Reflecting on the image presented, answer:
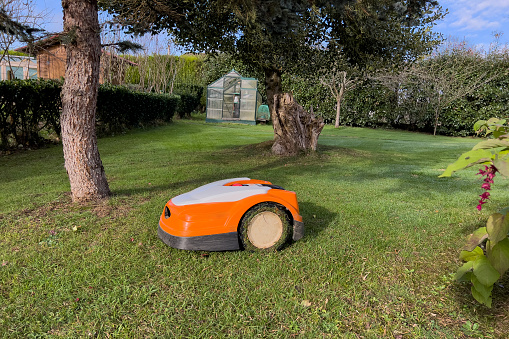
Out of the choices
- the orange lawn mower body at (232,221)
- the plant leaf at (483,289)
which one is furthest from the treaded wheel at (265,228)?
the plant leaf at (483,289)

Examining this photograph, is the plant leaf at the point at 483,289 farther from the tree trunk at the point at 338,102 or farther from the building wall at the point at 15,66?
the tree trunk at the point at 338,102

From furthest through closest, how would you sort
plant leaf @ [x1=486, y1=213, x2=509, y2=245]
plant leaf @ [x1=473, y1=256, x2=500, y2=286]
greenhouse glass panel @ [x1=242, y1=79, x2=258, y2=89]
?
greenhouse glass panel @ [x1=242, y1=79, x2=258, y2=89] < plant leaf @ [x1=473, y1=256, x2=500, y2=286] < plant leaf @ [x1=486, y1=213, x2=509, y2=245]

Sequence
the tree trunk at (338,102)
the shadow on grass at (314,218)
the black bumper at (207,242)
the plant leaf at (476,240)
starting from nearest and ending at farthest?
the plant leaf at (476,240), the black bumper at (207,242), the shadow on grass at (314,218), the tree trunk at (338,102)

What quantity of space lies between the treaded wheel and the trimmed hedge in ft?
27.9

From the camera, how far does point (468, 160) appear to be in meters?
1.48

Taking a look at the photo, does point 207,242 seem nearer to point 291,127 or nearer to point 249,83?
point 291,127

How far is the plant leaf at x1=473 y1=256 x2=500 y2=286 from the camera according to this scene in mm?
1919

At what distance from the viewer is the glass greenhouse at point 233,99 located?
2505 cm

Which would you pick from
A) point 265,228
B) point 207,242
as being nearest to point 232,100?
point 265,228

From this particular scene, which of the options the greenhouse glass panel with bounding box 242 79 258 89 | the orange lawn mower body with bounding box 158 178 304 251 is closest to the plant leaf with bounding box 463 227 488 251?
the orange lawn mower body with bounding box 158 178 304 251

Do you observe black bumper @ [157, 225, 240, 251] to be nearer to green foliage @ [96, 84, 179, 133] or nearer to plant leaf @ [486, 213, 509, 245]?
plant leaf @ [486, 213, 509, 245]

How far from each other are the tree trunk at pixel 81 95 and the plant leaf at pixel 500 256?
14.3 ft

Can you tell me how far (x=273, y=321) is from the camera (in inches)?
92.4

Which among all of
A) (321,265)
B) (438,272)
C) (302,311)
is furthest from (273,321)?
(438,272)
